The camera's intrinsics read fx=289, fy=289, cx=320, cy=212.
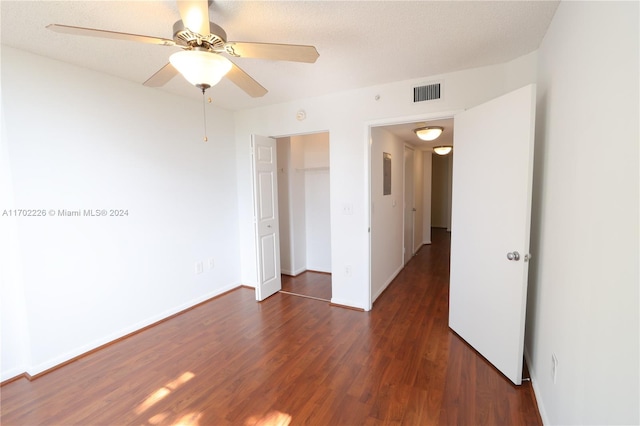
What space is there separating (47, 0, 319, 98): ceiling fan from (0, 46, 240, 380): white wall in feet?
4.22

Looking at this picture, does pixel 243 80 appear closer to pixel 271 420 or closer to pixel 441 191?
pixel 271 420

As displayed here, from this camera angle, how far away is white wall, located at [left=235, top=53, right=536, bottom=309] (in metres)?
2.60

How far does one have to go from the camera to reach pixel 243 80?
1852 millimetres

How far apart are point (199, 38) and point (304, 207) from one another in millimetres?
3388

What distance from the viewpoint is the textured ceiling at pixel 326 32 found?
1623mm

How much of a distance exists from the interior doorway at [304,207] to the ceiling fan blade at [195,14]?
2.97m

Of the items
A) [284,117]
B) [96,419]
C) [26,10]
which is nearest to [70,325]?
[96,419]

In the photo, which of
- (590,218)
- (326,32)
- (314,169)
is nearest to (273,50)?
(326,32)

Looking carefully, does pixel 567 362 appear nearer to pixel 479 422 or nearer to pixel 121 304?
pixel 479 422

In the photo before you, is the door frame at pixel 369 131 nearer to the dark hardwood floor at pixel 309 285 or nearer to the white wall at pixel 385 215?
the white wall at pixel 385 215

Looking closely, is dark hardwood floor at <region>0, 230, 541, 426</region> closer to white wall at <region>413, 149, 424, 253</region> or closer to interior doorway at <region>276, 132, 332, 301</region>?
interior doorway at <region>276, 132, 332, 301</region>

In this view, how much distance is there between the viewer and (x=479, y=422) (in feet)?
5.52

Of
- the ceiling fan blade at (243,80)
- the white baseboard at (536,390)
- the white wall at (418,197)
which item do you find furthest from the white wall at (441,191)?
the ceiling fan blade at (243,80)

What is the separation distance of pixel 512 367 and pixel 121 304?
3291mm
